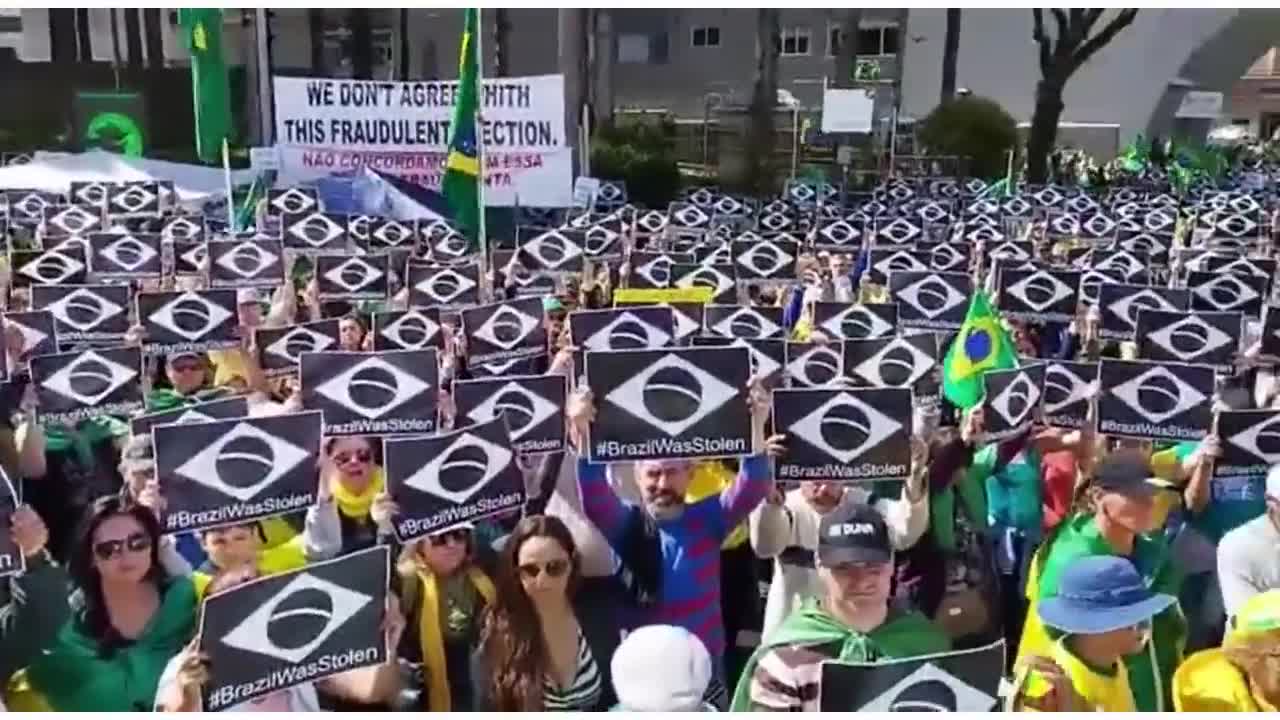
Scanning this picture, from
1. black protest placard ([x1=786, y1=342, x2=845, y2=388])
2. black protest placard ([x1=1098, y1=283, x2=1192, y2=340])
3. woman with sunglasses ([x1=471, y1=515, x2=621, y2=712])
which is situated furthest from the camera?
black protest placard ([x1=1098, y1=283, x2=1192, y2=340])

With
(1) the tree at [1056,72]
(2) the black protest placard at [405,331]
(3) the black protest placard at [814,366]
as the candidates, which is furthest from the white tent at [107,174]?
(1) the tree at [1056,72]

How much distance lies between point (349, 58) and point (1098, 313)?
3606cm

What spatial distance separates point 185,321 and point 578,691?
16.3 ft

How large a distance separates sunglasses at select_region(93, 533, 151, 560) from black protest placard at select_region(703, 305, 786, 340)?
4769 mm

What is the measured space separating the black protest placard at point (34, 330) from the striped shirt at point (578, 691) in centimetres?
470

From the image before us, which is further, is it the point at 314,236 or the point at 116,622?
the point at 314,236

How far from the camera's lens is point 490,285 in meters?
11.7

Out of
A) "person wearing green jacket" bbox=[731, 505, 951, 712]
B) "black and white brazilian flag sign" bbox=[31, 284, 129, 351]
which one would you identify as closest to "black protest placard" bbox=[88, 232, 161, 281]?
"black and white brazilian flag sign" bbox=[31, 284, 129, 351]

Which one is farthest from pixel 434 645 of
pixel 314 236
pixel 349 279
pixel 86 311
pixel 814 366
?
pixel 314 236

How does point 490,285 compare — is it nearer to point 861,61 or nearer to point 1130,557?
point 1130,557

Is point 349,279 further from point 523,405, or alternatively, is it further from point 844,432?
point 844,432

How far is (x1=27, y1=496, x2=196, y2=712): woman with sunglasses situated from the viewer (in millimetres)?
4113

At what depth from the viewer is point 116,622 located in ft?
14.2

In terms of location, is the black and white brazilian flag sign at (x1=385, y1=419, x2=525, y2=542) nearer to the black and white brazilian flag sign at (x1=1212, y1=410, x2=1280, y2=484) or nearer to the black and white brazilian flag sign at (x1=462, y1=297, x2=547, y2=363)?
the black and white brazilian flag sign at (x1=1212, y1=410, x2=1280, y2=484)
